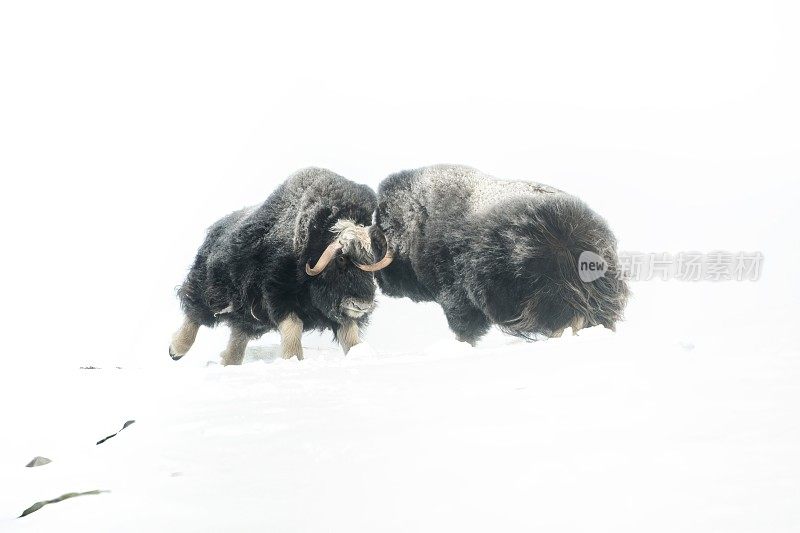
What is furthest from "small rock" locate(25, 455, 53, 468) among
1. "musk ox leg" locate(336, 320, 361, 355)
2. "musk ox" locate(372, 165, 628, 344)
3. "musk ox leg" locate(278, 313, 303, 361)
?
"musk ox" locate(372, 165, 628, 344)

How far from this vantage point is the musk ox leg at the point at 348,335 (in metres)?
3.97

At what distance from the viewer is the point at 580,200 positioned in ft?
12.4

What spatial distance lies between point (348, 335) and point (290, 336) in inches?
10.8

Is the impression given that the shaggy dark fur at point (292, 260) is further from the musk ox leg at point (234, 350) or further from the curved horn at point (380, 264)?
the musk ox leg at point (234, 350)

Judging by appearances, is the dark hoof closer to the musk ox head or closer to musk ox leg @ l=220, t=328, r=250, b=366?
musk ox leg @ l=220, t=328, r=250, b=366

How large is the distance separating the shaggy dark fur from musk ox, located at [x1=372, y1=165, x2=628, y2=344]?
0.31 m

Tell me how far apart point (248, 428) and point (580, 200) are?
2019 mm

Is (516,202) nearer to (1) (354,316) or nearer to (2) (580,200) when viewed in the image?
(2) (580,200)

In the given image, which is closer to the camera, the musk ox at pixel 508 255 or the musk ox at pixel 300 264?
the musk ox at pixel 508 255

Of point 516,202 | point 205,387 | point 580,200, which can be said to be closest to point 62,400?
point 205,387

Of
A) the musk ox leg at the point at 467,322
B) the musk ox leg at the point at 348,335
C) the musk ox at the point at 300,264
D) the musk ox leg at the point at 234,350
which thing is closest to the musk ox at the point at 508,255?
the musk ox leg at the point at 467,322

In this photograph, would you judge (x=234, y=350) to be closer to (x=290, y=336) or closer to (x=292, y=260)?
(x=290, y=336)

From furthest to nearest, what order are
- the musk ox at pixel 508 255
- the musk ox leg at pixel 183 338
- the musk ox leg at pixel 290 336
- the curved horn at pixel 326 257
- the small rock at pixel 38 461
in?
the musk ox leg at pixel 183 338, the musk ox leg at pixel 290 336, the curved horn at pixel 326 257, the musk ox at pixel 508 255, the small rock at pixel 38 461

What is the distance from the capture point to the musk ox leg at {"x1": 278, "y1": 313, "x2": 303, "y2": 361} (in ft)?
12.8
